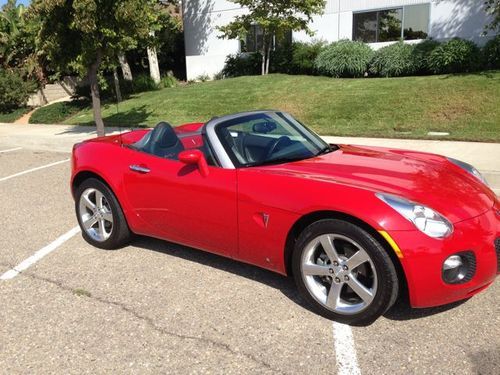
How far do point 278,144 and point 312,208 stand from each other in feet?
3.35

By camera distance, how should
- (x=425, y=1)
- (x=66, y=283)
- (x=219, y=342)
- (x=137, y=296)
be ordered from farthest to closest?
(x=425, y=1), (x=66, y=283), (x=137, y=296), (x=219, y=342)

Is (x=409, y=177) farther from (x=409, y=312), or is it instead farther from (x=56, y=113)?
(x=56, y=113)

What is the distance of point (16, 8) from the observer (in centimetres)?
2278

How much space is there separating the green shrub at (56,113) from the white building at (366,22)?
7.25 m

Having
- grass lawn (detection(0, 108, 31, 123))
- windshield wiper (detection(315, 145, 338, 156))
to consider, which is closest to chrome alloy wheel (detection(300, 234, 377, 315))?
windshield wiper (detection(315, 145, 338, 156))

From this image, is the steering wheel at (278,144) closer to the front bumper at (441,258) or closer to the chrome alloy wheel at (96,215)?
the front bumper at (441,258)

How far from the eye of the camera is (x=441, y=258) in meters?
2.88

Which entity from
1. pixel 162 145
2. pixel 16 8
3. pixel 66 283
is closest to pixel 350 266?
pixel 162 145

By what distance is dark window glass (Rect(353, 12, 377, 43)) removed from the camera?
19.4m

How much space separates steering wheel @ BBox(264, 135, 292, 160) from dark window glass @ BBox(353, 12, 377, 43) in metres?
16.8

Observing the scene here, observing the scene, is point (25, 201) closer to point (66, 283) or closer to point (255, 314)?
point (66, 283)

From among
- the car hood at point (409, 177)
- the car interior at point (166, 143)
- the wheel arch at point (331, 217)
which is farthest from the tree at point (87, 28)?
the wheel arch at point (331, 217)

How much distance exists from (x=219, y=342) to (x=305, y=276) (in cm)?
71

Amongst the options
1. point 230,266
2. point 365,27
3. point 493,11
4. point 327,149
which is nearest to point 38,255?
point 230,266
